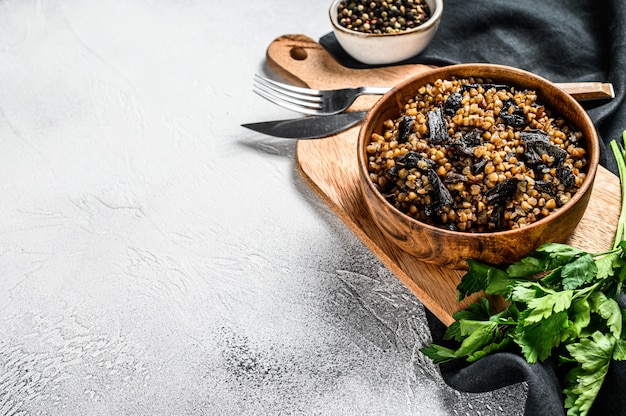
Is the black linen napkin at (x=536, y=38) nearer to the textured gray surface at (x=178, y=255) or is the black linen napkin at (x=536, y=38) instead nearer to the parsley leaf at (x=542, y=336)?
the textured gray surface at (x=178, y=255)

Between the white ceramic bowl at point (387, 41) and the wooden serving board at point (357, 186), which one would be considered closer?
the wooden serving board at point (357, 186)

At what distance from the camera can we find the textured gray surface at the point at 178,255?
6.55 ft

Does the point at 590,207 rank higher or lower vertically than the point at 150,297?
higher

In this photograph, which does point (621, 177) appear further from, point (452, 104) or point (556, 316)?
point (556, 316)

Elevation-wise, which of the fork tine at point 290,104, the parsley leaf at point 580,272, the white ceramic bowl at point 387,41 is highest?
the white ceramic bowl at point 387,41

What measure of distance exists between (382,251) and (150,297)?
716 mm

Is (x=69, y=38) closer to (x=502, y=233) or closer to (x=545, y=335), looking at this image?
(x=502, y=233)

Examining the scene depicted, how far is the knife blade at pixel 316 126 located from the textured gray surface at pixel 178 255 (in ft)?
0.31

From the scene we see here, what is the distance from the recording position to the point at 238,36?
303 centimetres

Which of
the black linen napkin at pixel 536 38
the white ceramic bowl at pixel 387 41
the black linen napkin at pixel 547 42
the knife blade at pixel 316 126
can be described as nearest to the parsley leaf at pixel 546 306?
the black linen napkin at pixel 547 42

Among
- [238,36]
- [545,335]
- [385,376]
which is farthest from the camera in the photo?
[238,36]

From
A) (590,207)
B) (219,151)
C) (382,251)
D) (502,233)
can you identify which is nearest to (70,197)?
(219,151)

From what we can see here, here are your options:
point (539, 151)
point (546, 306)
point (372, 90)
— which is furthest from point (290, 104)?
point (546, 306)

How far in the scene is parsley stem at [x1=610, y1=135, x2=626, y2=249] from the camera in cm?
204
